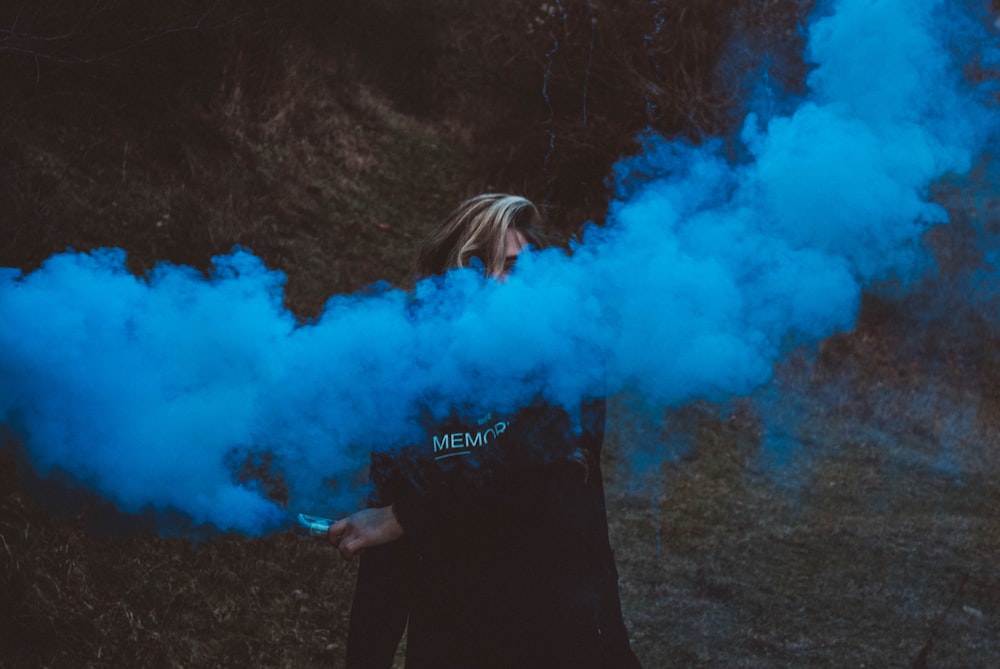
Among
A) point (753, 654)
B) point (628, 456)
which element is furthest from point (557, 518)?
point (628, 456)

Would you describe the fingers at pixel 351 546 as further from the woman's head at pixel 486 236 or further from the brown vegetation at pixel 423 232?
the brown vegetation at pixel 423 232

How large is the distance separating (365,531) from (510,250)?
85 centimetres

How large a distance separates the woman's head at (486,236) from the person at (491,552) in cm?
43

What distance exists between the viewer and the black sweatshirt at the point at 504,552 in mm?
2160

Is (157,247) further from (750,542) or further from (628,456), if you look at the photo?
(750,542)

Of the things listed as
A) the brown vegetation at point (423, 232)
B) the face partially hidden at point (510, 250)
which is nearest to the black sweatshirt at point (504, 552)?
the face partially hidden at point (510, 250)

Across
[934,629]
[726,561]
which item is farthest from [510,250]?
[934,629]

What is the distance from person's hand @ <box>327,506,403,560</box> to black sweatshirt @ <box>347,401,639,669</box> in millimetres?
32

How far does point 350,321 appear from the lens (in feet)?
9.11

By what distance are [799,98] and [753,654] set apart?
319cm

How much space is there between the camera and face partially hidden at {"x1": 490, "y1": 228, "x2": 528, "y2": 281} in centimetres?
237

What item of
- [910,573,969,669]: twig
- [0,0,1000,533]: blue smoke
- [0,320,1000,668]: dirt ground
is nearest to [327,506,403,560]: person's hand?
[0,0,1000,533]: blue smoke

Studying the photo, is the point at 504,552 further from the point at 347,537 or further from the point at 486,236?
the point at 486,236

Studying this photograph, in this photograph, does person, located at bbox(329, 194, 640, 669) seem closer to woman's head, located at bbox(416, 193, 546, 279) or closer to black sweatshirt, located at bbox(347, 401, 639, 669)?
black sweatshirt, located at bbox(347, 401, 639, 669)
